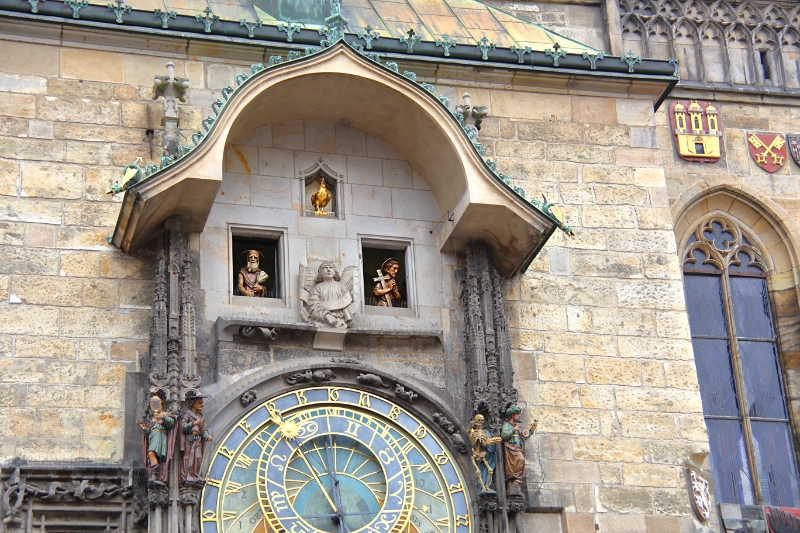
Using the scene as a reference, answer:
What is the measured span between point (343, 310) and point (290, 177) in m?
1.30

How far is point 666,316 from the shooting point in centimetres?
1405

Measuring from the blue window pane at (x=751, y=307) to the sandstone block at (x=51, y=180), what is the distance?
19.5ft

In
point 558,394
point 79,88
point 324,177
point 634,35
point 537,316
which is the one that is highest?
point 634,35

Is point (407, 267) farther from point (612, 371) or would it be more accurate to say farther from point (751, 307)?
point (751, 307)

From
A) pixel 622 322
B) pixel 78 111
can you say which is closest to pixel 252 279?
pixel 78 111

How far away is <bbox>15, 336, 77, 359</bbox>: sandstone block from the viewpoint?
41.1 ft

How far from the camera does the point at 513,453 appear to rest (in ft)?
41.5

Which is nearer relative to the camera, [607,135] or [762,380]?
[607,135]

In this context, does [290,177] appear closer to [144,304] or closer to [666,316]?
[144,304]

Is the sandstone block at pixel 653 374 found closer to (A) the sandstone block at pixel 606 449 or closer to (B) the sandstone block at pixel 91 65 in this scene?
(A) the sandstone block at pixel 606 449

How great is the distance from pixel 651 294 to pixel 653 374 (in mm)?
704

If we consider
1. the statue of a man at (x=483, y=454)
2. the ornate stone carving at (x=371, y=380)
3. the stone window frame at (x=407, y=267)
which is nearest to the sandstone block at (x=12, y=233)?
the stone window frame at (x=407, y=267)

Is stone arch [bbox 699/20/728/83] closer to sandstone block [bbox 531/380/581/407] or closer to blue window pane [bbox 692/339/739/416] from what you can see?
blue window pane [bbox 692/339/739/416]

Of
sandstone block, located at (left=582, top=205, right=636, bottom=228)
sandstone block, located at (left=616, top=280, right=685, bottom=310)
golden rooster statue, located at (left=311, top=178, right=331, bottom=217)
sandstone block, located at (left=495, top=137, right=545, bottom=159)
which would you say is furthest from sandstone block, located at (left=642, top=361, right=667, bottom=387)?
golden rooster statue, located at (left=311, top=178, right=331, bottom=217)
